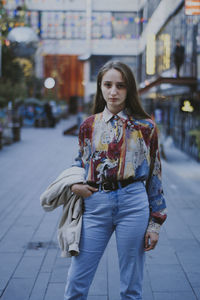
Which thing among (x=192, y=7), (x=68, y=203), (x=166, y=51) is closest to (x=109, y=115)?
(x=68, y=203)

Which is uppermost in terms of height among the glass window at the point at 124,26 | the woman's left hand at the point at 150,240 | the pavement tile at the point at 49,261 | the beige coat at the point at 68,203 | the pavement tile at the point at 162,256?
the glass window at the point at 124,26

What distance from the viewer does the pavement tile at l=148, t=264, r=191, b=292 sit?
12.8 feet

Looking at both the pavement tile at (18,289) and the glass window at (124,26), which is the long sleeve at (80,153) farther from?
the glass window at (124,26)

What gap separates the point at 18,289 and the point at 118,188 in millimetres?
1951

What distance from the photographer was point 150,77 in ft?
76.8

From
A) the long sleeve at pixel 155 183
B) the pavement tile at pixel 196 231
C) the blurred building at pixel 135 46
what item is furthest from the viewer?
the blurred building at pixel 135 46

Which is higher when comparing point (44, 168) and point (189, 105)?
point (189, 105)

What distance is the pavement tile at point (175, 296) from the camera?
369 centimetres

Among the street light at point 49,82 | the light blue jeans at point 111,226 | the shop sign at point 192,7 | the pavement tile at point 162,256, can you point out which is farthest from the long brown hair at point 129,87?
the street light at point 49,82

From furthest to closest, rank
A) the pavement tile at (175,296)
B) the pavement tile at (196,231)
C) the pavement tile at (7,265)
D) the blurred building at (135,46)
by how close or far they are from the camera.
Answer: the blurred building at (135,46) < the pavement tile at (196,231) < the pavement tile at (7,265) < the pavement tile at (175,296)

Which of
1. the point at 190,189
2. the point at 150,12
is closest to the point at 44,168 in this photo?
the point at 190,189

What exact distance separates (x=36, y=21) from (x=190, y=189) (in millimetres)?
38087

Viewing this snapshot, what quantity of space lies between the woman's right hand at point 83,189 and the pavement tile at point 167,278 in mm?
1816

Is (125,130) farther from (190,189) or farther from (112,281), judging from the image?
(190,189)
